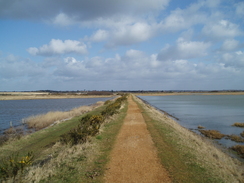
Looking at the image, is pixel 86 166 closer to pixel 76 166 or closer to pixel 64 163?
pixel 76 166

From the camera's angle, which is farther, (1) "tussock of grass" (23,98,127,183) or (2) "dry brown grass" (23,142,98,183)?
(2) "dry brown grass" (23,142,98,183)

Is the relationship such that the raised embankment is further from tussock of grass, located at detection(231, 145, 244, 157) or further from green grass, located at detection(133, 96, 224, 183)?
tussock of grass, located at detection(231, 145, 244, 157)

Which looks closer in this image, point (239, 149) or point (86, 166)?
point (86, 166)

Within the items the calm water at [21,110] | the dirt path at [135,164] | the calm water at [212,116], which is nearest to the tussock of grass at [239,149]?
the calm water at [212,116]

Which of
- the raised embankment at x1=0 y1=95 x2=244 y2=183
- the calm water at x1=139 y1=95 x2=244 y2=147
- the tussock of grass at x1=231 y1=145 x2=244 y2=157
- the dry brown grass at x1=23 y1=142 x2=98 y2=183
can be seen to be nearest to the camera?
the raised embankment at x1=0 y1=95 x2=244 y2=183

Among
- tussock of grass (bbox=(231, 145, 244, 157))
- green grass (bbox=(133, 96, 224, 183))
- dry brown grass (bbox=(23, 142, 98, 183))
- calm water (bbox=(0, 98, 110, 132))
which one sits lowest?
calm water (bbox=(0, 98, 110, 132))

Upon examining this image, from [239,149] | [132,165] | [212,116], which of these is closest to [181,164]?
[132,165]

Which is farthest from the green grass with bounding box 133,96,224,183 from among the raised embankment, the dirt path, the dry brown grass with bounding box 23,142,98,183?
the dry brown grass with bounding box 23,142,98,183

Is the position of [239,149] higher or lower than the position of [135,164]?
lower

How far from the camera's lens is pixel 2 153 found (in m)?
11.6

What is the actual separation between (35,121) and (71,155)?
18.8 m

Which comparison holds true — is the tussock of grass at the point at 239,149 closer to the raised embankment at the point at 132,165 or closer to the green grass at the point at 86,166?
the raised embankment at the point at 132,165

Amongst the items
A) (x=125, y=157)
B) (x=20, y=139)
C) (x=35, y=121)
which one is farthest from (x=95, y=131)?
(x=35, y=121)

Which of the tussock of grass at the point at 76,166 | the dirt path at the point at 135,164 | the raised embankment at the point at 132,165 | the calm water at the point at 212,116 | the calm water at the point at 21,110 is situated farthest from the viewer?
the calm water at the point at 21,110
